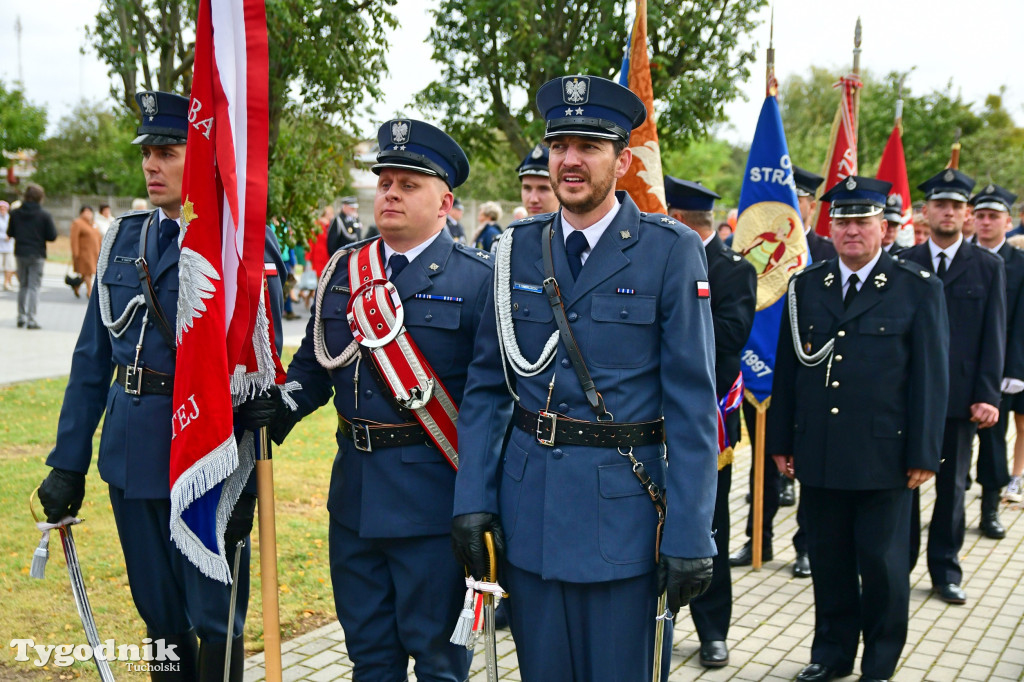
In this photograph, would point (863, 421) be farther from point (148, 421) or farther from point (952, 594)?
point (148, 421)

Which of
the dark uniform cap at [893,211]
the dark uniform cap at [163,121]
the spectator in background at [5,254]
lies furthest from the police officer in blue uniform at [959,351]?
the spectator in background at [5,254]

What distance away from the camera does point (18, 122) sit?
4047cm

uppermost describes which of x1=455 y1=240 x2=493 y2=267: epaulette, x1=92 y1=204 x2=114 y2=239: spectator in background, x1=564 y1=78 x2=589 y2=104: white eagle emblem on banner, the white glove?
x1=92 y1=204 x2=114 y2=239: spectator in background

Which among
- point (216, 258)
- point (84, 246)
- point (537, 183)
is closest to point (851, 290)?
point (537, 183)

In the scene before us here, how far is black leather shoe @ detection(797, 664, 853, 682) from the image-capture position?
15.2 feet

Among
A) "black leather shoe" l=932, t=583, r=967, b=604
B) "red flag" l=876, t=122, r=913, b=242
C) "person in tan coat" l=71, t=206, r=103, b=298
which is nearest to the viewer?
"black leather shoe" l=932, t=583, r=967, b=604

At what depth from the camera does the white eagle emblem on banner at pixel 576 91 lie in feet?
Result: 10.0

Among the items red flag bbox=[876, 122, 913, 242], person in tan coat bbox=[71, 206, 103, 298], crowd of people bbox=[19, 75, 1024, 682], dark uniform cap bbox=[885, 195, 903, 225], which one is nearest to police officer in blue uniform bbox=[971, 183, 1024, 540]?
dark uniform cap bbox=[885, 195, 903, 225]

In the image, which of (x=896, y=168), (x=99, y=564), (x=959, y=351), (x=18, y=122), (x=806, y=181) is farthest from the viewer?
(x=18, y=122)

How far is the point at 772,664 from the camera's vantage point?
16.0 feet

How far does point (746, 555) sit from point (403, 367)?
379 centimetres

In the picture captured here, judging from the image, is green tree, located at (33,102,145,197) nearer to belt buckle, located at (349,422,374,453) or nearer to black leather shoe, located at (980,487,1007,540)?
black leather shoe, located at (980,487,1007,540)

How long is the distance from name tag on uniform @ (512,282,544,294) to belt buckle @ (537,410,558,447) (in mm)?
377

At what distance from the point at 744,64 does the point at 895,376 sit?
7.89 m
